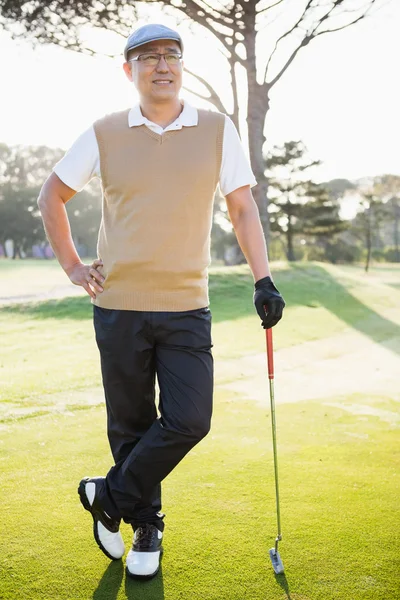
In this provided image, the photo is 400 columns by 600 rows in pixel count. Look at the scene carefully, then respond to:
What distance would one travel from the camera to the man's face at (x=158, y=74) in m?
2.69

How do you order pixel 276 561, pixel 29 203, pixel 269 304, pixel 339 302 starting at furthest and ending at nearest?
pixel 29 203 → pixel 339 302 → pixel 269 304 → pixel 276 561

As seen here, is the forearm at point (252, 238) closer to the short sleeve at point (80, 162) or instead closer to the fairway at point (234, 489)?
the short sleeve at point (80, 162)

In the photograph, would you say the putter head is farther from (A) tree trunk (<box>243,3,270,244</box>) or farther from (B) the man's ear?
(A) tree trunk (<box>243,3,270,244</box>)

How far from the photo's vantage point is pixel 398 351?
33.0 ft

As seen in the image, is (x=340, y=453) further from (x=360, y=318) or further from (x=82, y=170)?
(x=360, y=318)

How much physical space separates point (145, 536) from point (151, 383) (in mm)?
591

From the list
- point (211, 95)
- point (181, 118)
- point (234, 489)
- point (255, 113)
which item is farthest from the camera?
point (211, 95)

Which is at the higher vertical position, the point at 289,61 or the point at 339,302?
the point at 289,61

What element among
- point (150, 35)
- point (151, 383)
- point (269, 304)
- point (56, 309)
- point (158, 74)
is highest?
point (150, 35)

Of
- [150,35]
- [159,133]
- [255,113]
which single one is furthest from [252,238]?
[255,113]

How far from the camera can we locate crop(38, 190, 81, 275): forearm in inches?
111

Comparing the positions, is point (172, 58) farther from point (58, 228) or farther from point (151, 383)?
point (151, 383)

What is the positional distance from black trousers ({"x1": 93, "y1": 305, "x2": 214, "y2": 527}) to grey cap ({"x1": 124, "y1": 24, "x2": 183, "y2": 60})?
103 cm

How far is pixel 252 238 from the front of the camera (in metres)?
2.87
